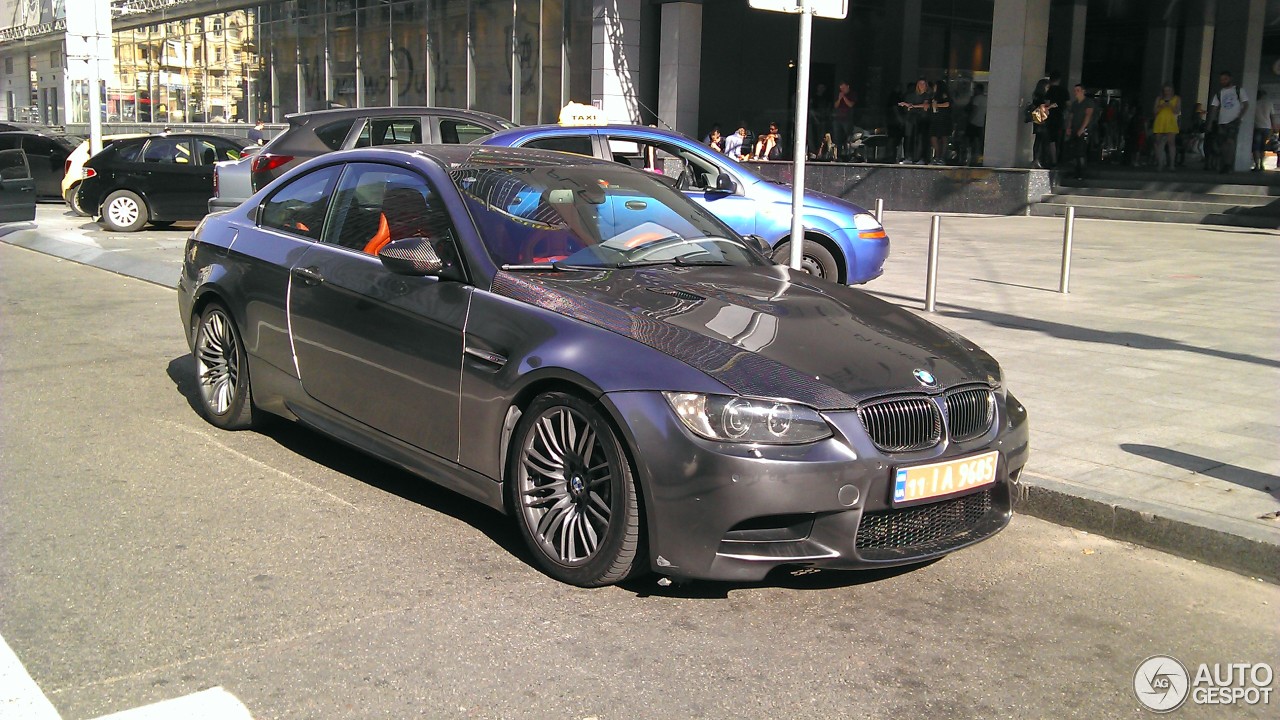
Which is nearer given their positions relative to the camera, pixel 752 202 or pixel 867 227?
pixel 752 202

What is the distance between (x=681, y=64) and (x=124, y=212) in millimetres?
12878

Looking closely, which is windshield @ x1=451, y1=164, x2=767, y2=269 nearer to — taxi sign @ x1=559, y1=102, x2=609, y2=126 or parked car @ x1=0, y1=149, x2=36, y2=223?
taxi sign @ x1=559, y1=102, x2=609, y2=126

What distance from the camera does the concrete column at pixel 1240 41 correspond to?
24266mm

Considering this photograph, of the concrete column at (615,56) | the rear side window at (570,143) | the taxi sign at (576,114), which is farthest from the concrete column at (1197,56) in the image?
the rear side window at (570,143)

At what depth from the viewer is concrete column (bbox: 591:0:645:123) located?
26.7 meters

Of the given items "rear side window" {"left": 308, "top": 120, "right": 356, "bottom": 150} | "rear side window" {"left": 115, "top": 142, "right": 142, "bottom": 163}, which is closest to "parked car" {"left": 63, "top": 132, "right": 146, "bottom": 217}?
"rear side window" {"left": 115, "top": 142, "right": 142, "bottom": 163}

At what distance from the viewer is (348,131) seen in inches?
523

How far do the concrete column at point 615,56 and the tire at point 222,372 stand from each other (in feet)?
68.3

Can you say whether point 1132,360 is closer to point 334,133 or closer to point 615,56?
point 334,133

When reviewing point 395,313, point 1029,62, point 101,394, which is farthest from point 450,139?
point 1029,62

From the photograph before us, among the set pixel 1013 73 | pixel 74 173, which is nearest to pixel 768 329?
pixel 1013 73

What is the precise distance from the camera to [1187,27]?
26859 mm

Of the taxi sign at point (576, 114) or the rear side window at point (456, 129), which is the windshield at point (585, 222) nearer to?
the rear side window at point (456, 129)

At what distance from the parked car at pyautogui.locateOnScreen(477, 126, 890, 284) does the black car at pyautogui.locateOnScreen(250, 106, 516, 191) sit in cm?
291
